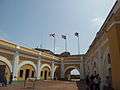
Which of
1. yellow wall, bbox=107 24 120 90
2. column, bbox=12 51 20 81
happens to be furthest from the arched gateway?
yellow wall, bbox=107 24 120 90

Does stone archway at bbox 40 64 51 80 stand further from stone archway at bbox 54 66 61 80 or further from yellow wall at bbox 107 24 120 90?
yellow wall at bbox 107 24 120 90

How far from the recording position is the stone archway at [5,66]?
18688 mm

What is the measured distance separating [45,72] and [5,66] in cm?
1088

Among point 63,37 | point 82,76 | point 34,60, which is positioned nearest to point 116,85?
point 34,60

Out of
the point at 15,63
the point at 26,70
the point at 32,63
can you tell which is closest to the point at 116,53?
the point at 15,63

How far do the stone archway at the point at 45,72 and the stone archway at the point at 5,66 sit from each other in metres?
8.05

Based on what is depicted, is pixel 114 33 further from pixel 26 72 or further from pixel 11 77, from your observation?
pixel 26 72

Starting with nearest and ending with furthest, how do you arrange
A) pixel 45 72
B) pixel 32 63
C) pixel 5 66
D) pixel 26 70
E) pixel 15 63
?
pixel 5 66, pixel 15 63, pixel 26 70, pixel 32 63, pixel 45 72

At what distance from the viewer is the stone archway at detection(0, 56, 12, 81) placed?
61.3 ft

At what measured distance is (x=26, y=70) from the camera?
922 inches

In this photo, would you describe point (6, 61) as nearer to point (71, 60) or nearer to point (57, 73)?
point (57, 73)

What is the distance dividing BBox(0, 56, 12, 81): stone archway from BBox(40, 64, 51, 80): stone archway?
8055 millimetres

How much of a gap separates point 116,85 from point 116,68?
30.5 inches

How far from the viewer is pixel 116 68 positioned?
781 centimetres
